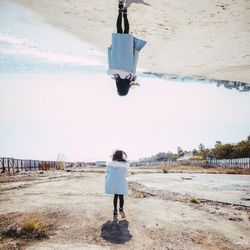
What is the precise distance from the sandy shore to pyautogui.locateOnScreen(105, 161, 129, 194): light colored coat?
298 cm

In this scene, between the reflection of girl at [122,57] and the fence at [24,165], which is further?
the fence at [24,165]

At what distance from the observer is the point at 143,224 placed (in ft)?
17.6

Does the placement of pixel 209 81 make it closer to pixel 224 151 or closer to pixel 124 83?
pixel 124 83

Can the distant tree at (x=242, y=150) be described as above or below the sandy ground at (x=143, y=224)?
above

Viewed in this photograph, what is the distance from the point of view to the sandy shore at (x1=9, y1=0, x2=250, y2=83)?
18.0 ft

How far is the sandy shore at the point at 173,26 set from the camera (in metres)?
5.48

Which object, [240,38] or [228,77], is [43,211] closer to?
[240,38]

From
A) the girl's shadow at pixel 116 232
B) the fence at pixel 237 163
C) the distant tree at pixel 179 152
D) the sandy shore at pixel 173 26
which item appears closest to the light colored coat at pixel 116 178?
the girl's shadow at pixel 116 232

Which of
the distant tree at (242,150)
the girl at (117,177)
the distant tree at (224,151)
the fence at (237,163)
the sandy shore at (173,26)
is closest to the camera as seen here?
the sandy shore at (173,26)

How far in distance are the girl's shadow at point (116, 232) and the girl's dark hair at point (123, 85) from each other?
224 cm

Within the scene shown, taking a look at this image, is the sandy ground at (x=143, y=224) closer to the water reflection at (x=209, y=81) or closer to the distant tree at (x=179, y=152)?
the water reflection at (x=209, y=81)

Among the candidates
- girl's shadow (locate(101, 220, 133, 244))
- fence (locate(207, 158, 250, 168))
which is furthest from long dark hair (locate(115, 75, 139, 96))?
fence (locate(207, 158, 250, 168))

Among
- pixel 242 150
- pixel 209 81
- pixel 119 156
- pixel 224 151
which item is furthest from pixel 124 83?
pixel 224 151

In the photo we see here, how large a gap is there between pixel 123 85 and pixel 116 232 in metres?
2.36
